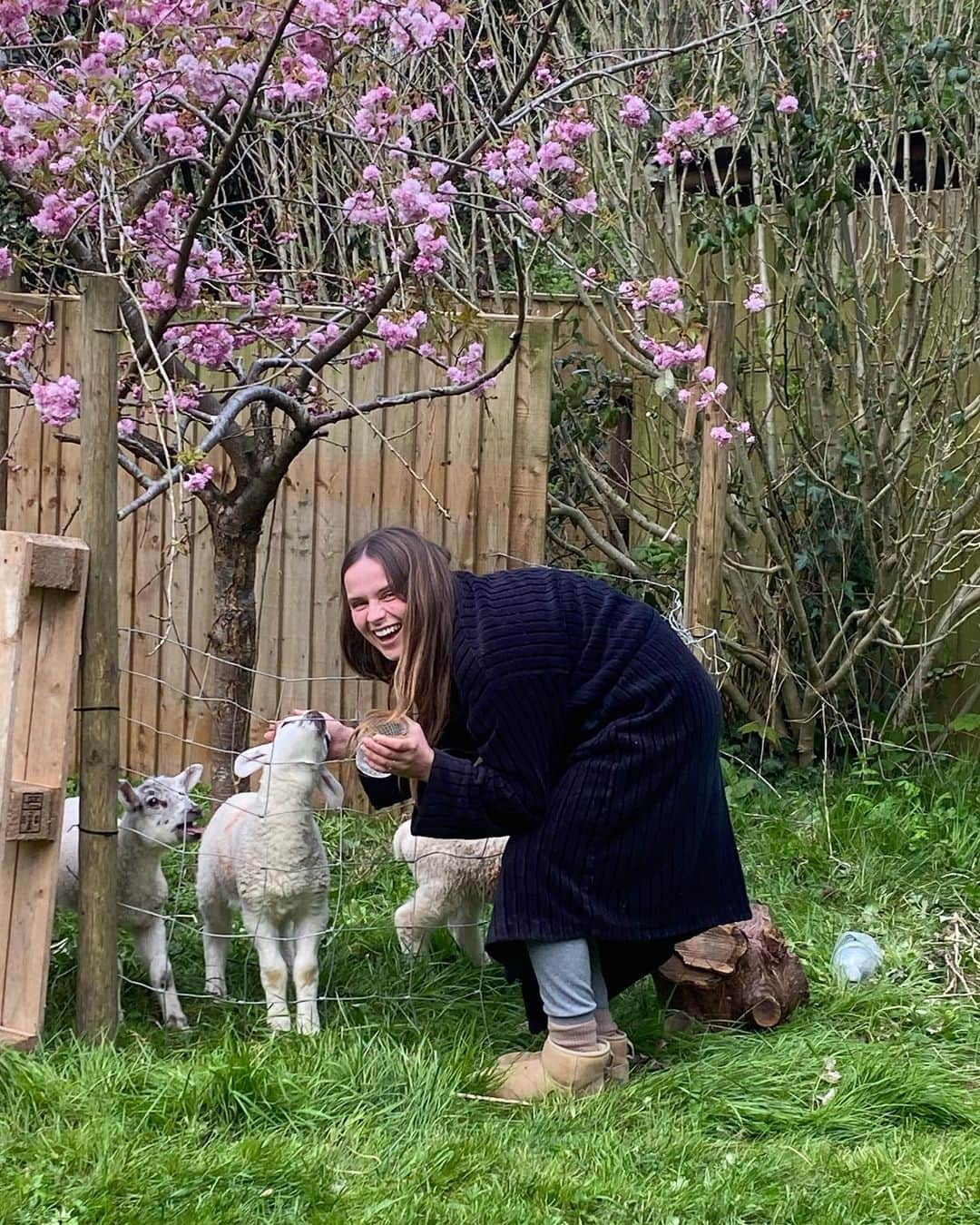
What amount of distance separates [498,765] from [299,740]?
0.67 meters

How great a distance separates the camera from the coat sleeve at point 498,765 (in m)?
3.53

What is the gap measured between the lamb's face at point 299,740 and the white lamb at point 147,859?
15.3 inches

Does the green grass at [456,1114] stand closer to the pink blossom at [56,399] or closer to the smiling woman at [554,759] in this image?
the smiling woman at [554,759]

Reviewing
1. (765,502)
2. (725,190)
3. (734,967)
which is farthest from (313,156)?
(734,967)

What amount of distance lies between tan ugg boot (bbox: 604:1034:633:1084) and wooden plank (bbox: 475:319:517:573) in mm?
2511

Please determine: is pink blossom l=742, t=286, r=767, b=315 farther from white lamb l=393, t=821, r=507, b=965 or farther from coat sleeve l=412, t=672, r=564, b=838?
coat sleeve l=412, t=672, r=564, b=838

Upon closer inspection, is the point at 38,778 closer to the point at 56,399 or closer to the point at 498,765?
the point at 498,765

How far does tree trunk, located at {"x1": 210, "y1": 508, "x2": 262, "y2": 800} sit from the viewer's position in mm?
4832

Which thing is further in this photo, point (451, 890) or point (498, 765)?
point (451, 890)

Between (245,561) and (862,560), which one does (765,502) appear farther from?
(245,561)

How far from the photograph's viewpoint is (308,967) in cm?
396

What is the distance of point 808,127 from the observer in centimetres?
630

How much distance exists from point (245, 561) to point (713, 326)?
178 cm

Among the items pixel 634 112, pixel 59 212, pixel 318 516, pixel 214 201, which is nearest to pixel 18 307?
pixel 318 516
